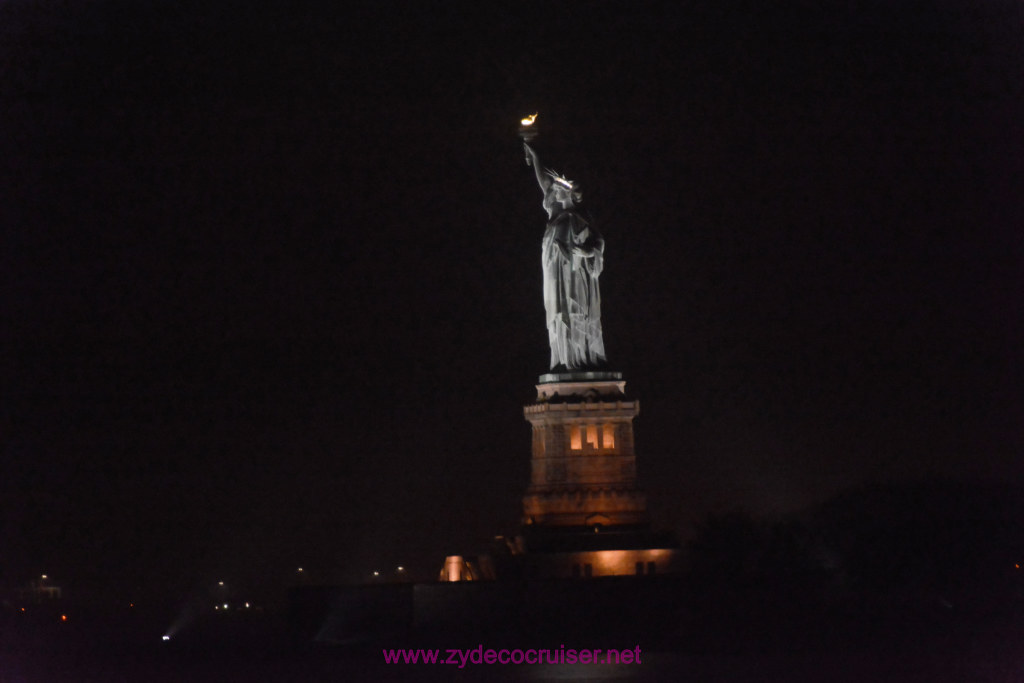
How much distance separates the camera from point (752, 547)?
54.7m

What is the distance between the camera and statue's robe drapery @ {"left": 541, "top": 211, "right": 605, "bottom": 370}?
58.2m

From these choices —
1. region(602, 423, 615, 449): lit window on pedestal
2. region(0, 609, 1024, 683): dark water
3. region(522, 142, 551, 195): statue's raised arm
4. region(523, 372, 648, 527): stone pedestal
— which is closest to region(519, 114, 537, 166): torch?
region(522, 142, 551, 195): statue's raised arm

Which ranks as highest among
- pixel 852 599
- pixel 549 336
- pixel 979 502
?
pixel 549 336

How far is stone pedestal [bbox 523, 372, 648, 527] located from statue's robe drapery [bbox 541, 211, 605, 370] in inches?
68.1

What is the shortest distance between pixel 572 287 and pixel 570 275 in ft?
1.29

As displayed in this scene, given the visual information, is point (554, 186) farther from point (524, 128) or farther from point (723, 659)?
point (723, 659)

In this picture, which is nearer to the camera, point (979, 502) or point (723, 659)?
point (723, 659)

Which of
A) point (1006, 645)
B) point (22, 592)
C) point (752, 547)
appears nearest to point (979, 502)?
point (752, 547)

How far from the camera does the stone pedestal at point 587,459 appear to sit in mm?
56188

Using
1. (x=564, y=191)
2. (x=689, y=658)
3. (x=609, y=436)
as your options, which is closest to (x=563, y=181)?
(x=564, y=191)

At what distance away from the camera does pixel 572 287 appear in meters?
58.8

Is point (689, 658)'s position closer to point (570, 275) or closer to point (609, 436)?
point (609, 436)

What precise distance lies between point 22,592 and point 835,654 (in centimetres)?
5322

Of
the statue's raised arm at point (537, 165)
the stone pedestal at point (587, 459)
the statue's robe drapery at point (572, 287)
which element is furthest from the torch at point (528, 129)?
the stone pedestal at point (587, 459)
